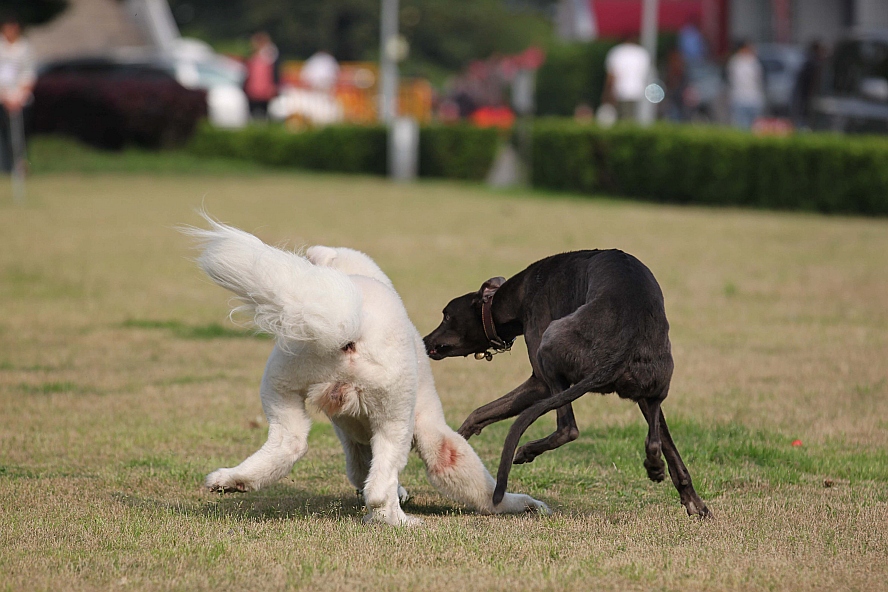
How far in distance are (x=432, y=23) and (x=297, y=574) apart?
223 feet

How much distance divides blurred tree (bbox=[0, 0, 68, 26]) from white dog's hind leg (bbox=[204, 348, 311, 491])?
21791mm

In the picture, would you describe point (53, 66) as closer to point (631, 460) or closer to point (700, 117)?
point (700, 117)

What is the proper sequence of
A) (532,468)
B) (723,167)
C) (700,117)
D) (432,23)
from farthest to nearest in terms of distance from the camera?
1. (432,23)
2. (700,117)
3. (723,167)
4. (532,468)

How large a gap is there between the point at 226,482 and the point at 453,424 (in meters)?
2.62

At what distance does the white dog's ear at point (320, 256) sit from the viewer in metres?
5.35

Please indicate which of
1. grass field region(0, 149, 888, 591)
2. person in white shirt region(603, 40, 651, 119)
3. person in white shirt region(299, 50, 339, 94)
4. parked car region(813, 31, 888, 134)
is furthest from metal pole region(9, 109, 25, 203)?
parked car region(813, 31, 888, 134)

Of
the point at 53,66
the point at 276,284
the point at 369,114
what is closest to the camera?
the point at 276,284

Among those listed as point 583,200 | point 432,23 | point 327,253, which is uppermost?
point 432,23

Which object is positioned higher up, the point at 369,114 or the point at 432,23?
the point at 432,23

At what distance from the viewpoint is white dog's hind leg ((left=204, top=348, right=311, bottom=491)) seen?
4820mm

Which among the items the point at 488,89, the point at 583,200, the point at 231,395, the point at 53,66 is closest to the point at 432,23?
the point at 488,89

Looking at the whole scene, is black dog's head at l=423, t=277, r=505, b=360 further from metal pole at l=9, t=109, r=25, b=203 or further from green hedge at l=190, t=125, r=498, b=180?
green hedge at l=190, t=125, r=498, b=180

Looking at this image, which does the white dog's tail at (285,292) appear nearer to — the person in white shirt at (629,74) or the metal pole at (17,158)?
the metal pole at (17,158)

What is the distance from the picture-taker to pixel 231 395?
26.2 feet
